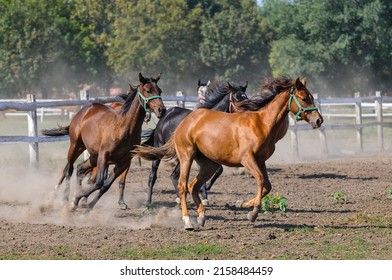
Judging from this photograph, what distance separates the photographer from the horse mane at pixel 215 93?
13.8 m

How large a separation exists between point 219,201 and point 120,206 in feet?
5.40

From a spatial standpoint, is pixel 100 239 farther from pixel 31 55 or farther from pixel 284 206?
pixel 31 55

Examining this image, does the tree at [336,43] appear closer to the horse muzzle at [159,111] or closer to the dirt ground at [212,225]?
the dirt ground at [212,225]

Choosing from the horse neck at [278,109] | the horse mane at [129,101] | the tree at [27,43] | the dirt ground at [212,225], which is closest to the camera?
the dirt ground at [212,225]

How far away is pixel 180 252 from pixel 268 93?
10.7ft

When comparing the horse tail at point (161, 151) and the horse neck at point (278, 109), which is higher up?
the horse neck at point (278, 109)

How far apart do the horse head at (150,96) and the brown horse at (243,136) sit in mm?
547

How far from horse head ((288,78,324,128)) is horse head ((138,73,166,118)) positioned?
6.31 ft

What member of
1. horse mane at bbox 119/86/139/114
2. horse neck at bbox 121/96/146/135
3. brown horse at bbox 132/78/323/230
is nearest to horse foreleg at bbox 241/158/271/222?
brown horse at bbox 132/78/323/230

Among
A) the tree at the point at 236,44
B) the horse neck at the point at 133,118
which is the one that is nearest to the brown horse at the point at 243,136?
the horse neck at the point at 133,118

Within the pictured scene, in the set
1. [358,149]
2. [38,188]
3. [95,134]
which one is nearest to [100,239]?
[95,134]

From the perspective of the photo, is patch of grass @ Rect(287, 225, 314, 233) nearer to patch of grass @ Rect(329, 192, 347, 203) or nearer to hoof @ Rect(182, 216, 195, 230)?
hoof @ Rect(182, 216, 195, 230)

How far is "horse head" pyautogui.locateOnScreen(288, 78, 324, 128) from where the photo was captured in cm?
1055

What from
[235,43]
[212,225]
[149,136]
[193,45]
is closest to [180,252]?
[212,225]
